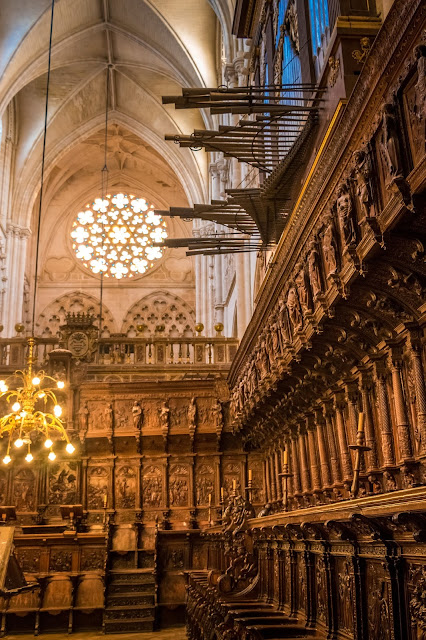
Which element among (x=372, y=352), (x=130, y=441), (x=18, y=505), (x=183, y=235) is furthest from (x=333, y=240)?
(x=183, y=235)

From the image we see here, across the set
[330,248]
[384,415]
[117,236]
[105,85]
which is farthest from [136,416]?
[117,236]

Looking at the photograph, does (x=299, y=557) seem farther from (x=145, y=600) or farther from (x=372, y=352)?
(x=145, y=600)

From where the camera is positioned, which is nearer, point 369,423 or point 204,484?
point 369,423

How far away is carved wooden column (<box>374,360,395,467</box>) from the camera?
6359 millimetres

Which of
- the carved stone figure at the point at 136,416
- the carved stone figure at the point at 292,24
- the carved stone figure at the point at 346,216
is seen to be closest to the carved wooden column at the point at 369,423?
the carved stone figure at the point at 346,216

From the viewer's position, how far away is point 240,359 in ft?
42.4

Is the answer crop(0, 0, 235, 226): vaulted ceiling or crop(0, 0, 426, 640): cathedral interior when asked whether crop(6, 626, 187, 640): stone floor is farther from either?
crop(0, 0, 235, 226): vaulted ceiling

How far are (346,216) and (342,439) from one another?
3.43m

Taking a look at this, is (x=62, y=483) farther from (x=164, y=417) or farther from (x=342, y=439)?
(x=342, y=439)

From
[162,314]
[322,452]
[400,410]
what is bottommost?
[322,452]

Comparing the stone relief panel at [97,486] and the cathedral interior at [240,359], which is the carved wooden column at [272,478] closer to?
the cathedral interior at [240,359]

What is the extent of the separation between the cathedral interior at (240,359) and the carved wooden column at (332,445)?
0.10 feet

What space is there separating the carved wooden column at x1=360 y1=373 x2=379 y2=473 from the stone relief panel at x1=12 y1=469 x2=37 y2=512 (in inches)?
367

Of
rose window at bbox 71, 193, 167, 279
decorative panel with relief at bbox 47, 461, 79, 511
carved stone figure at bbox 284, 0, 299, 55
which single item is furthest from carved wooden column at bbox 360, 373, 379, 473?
rose window at bbox 71, 193, 167, 279
